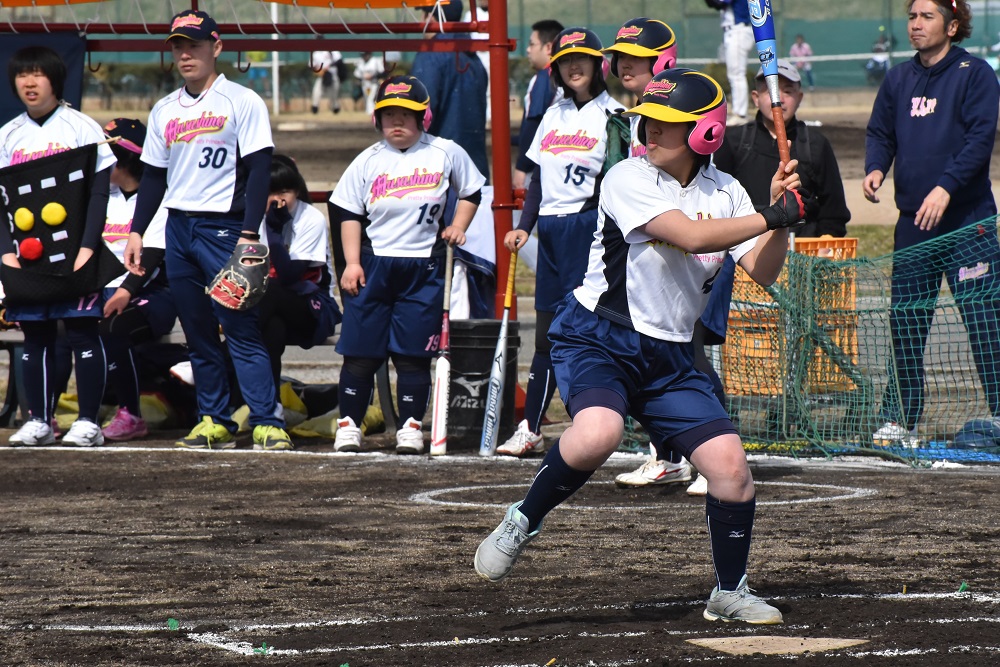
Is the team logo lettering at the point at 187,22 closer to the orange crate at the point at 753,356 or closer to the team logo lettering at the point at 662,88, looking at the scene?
the orange crate at the point at 753,356

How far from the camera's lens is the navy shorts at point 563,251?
8.45 metres

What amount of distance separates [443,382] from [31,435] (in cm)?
251

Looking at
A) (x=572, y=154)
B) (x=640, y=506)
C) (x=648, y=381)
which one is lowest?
(x=640, y=506)

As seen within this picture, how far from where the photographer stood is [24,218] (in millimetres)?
9250

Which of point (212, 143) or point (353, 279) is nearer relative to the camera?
point (212, 143)

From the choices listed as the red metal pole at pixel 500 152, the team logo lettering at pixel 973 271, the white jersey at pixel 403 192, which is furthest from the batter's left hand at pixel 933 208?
the red metal pole at pixel 500 152

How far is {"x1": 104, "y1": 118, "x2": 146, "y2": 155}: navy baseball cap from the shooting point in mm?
9789

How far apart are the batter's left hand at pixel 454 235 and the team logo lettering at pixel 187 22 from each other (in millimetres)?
1846

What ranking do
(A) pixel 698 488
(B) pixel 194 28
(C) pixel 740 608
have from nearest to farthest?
(C) pixel 740 608 < (A) pixel 698 488 < (B) pixel 194 28

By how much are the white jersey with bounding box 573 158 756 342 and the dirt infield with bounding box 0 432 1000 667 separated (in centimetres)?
101

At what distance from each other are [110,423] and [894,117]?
5117 millimetres

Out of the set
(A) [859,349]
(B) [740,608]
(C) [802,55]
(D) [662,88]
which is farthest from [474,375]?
(C) [802,55]

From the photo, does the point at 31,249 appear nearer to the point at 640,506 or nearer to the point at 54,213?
the point at 54,213

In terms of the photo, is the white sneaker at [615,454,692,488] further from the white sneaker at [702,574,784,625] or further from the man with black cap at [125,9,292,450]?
the white sneaker at [702,574,784,625]
